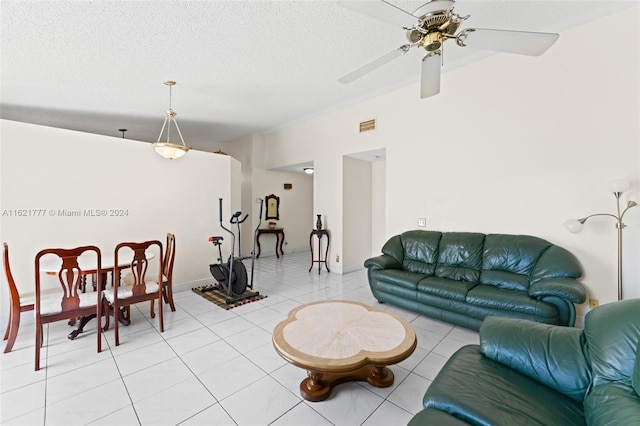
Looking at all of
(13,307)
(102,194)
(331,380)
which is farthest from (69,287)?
(331,380)

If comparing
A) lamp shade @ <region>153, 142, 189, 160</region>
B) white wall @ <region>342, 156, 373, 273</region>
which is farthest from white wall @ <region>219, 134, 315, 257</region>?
lamp shade @ <region>153, 142, 189, 160</region>

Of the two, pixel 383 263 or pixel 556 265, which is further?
pixel 383 263

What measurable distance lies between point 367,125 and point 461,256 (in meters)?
2.73

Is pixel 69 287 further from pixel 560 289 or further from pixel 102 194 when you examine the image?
pixel 560 289

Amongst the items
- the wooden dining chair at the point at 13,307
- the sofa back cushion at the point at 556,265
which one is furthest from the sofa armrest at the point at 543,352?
the wooden dining chair at the point at 13,307

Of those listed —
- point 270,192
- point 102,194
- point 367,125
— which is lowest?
→ point 102,194

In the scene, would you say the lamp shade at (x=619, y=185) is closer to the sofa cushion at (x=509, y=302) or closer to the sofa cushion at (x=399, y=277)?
the sofa cushion at (x=509, y=302)

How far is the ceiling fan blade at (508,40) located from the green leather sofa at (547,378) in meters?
1.77

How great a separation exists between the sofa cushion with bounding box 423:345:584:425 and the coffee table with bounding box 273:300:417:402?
402 millimetres

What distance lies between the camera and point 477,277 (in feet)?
10.4

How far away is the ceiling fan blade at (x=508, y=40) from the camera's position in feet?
6.10

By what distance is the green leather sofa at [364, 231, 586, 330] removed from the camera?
2482mm

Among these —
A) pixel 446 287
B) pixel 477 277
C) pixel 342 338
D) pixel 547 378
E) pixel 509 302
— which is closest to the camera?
pixel 547 378

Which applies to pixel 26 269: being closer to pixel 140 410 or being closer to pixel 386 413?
pixel 140 410
